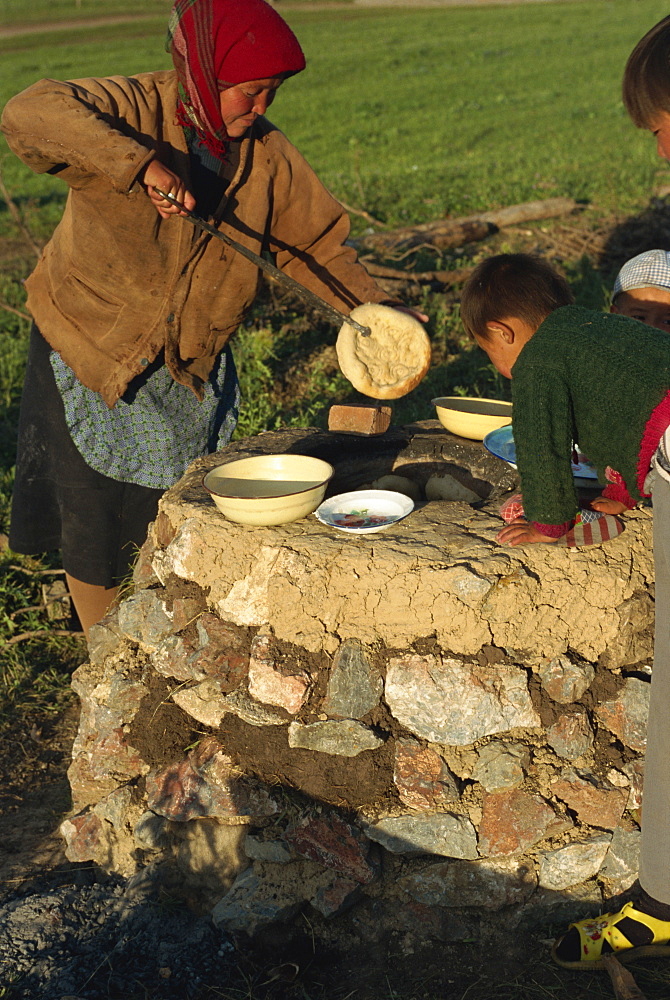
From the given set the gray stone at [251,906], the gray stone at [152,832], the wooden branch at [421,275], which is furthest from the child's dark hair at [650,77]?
the wooden branch at [421,275]

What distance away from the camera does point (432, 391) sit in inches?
219

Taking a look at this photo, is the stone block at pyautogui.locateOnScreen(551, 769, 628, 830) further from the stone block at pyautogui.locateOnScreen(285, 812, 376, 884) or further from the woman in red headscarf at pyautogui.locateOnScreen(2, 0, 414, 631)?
the woman in red headscarf at pyautogui.locateOnScreen(2, 0, 414, 631)

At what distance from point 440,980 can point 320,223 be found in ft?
7.65

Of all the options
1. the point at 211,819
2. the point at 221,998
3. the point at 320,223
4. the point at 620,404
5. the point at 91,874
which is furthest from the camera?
the point at 320,223

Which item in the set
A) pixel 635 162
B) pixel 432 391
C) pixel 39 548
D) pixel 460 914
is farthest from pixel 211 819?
pixel 635 162

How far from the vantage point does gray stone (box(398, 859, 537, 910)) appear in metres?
2.52

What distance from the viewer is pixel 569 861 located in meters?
2.52

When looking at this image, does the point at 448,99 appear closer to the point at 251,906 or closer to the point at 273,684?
the point at 273,684

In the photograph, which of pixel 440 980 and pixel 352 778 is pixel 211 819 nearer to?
pixel 352 778

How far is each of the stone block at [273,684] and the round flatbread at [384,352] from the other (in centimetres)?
96

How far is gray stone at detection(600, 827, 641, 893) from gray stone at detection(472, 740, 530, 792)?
0.32m

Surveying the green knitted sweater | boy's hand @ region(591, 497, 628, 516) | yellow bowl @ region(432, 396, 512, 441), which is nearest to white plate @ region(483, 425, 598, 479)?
yellow bowl @ region(432, 396, 512, 441)

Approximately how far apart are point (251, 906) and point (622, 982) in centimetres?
94

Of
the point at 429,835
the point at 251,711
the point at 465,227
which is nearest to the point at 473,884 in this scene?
the point at 429,835
